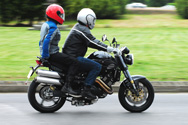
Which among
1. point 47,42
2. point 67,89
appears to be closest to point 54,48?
point 47,42

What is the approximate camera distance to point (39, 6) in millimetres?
27828

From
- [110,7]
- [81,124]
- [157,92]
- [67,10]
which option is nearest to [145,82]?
[81,124]

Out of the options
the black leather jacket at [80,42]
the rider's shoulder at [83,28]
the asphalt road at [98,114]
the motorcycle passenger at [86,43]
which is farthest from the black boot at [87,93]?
the rider's shoulder at [83,28]

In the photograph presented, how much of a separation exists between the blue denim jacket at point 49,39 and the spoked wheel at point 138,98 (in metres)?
1.24

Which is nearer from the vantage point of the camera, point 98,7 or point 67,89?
point 67,89

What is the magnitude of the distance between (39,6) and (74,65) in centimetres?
2243

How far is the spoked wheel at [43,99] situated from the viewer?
20.1 ft

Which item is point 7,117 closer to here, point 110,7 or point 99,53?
point 99,53

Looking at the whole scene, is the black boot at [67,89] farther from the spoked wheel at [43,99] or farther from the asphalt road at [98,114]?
the asphalt road at [98,114]

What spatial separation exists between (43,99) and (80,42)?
3.46 ft

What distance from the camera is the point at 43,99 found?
6.20 meters

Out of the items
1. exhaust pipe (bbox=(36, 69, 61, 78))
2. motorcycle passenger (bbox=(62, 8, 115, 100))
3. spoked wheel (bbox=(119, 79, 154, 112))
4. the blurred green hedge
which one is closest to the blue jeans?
motorcycle passenger (bbox=(62, 8, 115, 100))

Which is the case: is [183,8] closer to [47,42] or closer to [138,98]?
[138,98]

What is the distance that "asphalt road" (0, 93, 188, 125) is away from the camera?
5.68 m
